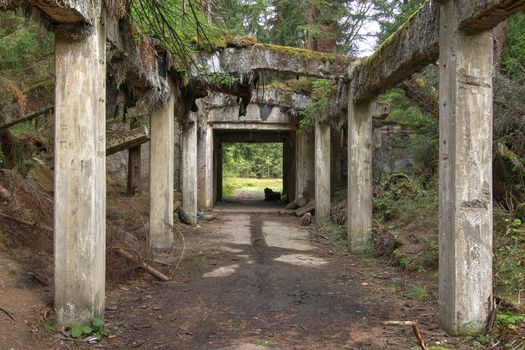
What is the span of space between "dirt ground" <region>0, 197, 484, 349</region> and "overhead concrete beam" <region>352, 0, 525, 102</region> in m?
2.97

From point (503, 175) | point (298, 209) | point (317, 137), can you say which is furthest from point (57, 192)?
point (298, 209)

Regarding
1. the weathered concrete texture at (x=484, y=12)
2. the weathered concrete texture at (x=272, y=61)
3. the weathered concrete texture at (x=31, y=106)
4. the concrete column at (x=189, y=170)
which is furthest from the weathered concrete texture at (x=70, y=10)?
the concrete column at (x=189, y=170)

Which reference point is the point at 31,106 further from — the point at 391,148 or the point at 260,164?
the point at 260,164

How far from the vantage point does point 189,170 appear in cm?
1405

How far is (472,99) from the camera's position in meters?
4.69

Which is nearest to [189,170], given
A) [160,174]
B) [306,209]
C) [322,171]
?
[322,171]

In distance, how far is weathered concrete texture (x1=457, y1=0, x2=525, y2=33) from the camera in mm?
4028

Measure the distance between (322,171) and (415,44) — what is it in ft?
27.0

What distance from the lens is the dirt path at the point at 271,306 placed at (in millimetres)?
4777

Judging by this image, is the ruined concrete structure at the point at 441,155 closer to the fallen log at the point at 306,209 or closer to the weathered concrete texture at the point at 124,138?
the weathered concrete texture at the point at 124,138

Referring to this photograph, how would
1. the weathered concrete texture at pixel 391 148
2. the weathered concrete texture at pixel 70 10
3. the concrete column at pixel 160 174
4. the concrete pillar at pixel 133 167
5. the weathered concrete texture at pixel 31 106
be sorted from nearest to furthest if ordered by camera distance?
1. the weathered concrete texture at pixel 70 10
2. the weathered concrete texture at pixel 31 106
3. the concrete column at pixel 160 174
4. the concrete pillar at pixel 133 167
5. the weathered concrete texture at pixel 391 148

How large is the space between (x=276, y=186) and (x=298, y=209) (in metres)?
18.6

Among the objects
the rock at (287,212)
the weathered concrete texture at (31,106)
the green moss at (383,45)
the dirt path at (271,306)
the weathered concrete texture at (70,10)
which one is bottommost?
the dirt path at (271,306)

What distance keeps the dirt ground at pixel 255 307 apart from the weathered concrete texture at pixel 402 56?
298 cm
